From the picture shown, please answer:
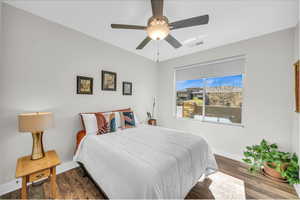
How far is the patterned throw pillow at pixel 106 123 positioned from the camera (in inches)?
85.5

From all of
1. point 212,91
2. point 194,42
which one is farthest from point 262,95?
point 194,42

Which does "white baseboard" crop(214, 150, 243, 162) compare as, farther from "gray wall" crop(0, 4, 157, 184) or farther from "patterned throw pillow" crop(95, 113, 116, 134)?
"gray wall" crop(0, 4, 157, 184)

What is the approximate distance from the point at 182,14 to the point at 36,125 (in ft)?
8.52

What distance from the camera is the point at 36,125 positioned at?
4.95 ft

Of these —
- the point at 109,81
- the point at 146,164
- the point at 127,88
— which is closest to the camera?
the point at 146,164

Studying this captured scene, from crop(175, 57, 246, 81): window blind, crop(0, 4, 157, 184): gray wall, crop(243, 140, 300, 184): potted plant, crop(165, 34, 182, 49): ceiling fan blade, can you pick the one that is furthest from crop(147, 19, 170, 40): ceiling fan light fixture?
crop(243, 140, 300, 184): potted plant

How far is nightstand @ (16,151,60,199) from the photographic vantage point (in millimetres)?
1350

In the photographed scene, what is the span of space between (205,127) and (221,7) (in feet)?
8.45

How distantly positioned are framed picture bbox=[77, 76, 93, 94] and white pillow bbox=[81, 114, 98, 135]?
53cm

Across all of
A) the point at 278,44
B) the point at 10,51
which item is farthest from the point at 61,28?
the point at 278,44

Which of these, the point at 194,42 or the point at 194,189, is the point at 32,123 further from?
the point at 194,42

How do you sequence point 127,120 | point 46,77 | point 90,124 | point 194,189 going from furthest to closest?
1. point 127,120
2. point 90,124
3. point 46,77
4. point 194,189

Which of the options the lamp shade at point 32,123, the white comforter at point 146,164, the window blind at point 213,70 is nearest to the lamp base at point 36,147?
the lamp shade at point 32,123

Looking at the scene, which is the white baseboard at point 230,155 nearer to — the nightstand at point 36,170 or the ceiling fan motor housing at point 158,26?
the ceiling fan motor housing at point 158,26
